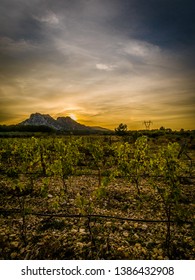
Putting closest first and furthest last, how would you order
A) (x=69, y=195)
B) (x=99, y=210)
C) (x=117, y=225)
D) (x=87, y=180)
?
(x=117, y=225) < (x=99, y=210) < (x=69, y=195) < (x=87, y=180)

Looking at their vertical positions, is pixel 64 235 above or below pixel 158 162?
below

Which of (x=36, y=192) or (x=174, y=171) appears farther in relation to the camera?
(x=36, y=192)

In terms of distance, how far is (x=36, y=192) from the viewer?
36.9 ft

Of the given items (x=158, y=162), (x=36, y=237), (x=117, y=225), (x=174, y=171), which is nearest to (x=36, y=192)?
(x=36, y=237)

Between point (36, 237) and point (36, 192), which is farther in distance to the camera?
point (36, 192)

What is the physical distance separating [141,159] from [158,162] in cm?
285

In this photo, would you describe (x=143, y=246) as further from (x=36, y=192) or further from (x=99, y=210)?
(x=36, y=192)
